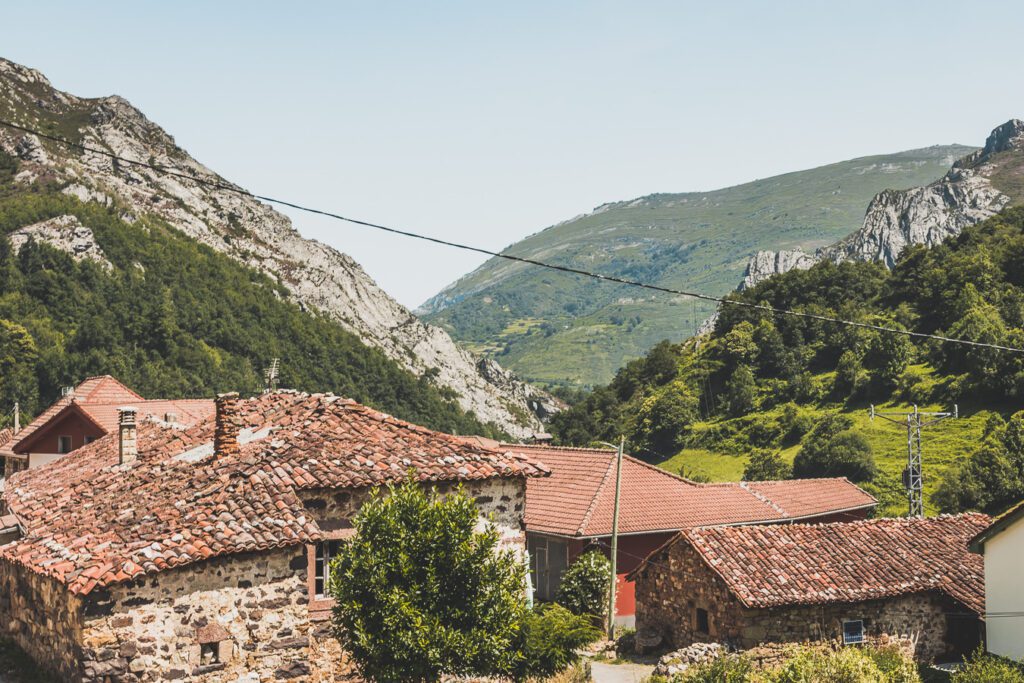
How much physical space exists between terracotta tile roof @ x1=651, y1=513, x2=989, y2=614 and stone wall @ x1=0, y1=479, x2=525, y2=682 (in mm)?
10153

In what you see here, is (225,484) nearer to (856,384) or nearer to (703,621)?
(703,621)

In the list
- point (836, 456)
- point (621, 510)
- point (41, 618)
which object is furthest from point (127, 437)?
point (836, 456)

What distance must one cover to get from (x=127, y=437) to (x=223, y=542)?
24.3 ft

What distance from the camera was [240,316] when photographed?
404 ft

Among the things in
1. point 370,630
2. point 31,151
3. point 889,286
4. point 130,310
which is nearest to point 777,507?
point 370,630

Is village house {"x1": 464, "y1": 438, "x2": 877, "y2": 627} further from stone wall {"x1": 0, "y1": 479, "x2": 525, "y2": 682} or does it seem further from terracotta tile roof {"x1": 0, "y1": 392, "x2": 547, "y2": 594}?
stone wall {"x1": 0, "y1": 479, "x2": 525, "y2": 682}

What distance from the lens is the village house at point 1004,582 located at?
19484 millimetres

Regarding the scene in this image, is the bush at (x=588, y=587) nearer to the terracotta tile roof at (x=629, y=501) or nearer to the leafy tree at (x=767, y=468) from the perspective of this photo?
the terracotta tile roof at (x=629, y=501)

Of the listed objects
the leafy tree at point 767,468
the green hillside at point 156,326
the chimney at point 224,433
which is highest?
the green hillside at point 156,326

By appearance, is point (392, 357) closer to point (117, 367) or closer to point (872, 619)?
point (117, 367)

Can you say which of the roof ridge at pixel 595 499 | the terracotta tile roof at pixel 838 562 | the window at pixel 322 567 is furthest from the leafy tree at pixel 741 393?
the window at pixel 322 567

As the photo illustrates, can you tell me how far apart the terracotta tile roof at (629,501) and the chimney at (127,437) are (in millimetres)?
11582

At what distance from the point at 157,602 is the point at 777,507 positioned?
28.5 m

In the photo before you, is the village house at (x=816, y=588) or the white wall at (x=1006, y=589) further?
the village house at (x=816, y=588)
